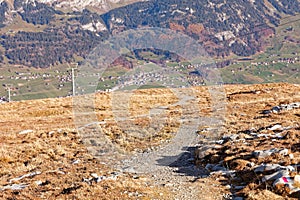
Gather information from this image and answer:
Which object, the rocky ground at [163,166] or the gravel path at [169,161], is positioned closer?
the rocky ground at [163,166]

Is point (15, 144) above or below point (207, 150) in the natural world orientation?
below

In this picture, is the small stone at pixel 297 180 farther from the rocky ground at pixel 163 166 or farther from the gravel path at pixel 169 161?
the gravel path at pixel 169 161

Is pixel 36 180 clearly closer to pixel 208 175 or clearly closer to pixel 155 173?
pixel 155 173

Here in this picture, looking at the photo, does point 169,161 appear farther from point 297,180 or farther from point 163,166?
point 297,180

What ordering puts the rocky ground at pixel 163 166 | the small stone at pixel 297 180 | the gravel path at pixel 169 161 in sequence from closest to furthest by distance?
the small stone at pixel 297 180, the rocky ground at pixel 163 166, the gravel path at pixel 169 161

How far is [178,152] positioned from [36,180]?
35.7 feet

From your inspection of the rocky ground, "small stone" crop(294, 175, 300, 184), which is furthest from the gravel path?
"small stone" crop(294, 175, 300, 184)

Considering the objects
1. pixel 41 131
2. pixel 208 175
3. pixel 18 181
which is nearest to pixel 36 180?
pixel 18 181

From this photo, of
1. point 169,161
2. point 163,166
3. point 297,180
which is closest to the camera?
point 297,180

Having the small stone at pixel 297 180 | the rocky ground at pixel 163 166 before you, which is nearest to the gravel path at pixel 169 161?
the rocky ground at pixel 163 166

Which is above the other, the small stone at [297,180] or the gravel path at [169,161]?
the small stone at [297,180]

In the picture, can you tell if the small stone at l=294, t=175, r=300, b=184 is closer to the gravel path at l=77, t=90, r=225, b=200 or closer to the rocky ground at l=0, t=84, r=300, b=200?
the rocky ground at l=0, t=84, r=300, b=200

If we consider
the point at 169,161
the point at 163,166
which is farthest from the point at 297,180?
the point at 169,161

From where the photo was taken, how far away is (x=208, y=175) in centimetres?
2106
